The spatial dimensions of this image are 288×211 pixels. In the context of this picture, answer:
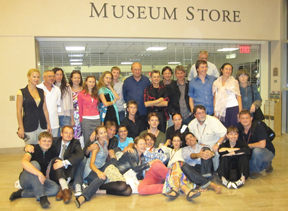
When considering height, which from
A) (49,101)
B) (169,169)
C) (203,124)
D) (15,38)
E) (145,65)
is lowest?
(169,169)

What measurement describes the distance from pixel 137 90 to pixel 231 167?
2.09 metres

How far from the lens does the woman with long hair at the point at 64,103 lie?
4348mm

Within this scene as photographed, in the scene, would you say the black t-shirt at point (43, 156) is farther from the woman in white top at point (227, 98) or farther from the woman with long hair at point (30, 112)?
the woman in white top at point (227, 98)

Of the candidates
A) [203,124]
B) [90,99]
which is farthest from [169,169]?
[90,99]

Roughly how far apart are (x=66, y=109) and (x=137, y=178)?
1.61 m

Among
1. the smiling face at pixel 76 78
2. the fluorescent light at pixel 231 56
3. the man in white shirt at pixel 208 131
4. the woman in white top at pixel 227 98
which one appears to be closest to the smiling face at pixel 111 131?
the smiling face at pixel 76 78

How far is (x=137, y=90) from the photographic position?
4871 mm

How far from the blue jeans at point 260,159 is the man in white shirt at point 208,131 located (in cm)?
52

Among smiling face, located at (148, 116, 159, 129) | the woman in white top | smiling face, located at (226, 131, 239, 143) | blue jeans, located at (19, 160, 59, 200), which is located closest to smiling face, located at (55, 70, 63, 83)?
blue jeans, located at (19, 160, 59, 200)

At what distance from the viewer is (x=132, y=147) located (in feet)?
12.7

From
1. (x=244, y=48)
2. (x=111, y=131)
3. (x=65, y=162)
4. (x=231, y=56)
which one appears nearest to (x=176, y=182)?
(x=111, y=131)

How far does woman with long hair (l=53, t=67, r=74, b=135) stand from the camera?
14.3 feet

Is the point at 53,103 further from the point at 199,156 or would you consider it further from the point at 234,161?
the point at 234,161

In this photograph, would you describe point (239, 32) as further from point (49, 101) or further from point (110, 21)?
point (49, 101)
